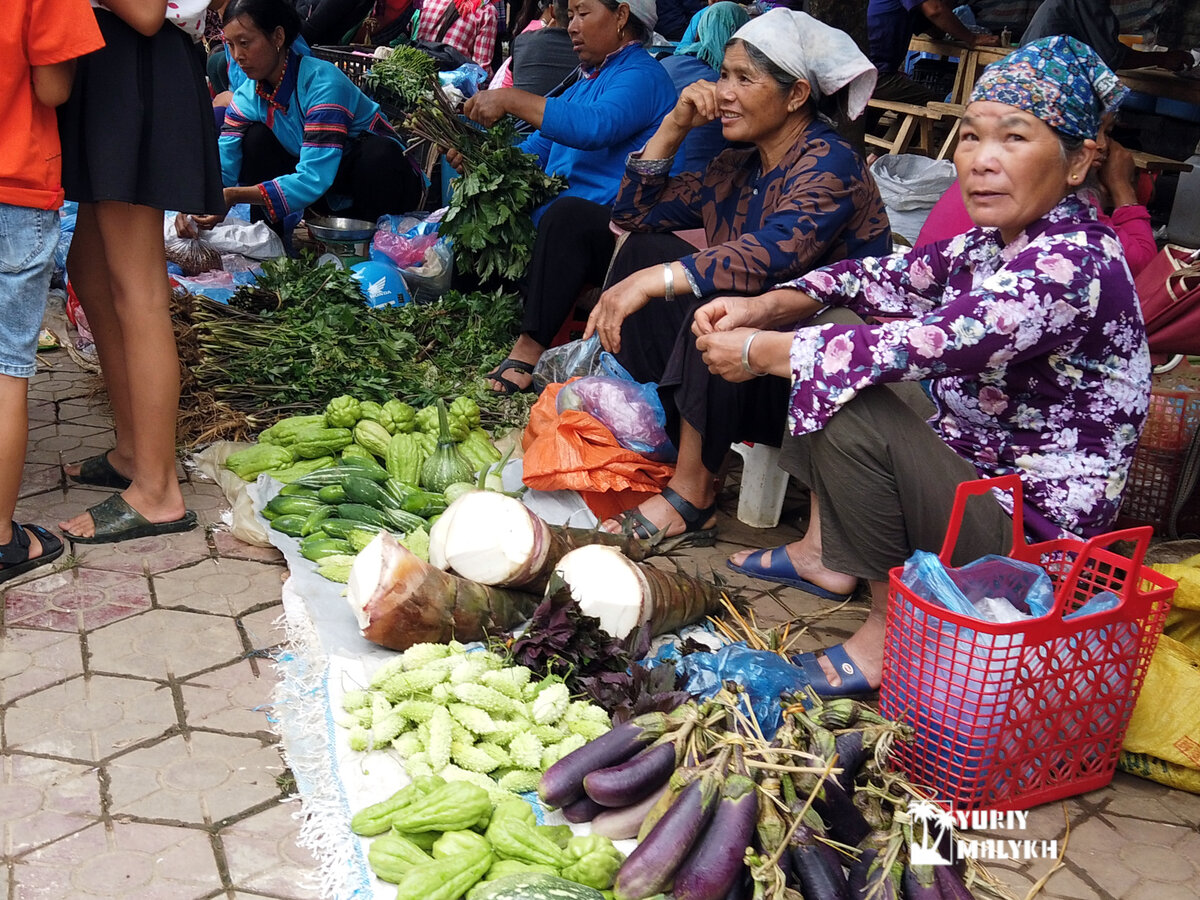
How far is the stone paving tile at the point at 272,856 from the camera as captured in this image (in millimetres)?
2102

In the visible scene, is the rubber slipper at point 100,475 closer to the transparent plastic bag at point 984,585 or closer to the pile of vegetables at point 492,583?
the pile of vegetables at point 492,583

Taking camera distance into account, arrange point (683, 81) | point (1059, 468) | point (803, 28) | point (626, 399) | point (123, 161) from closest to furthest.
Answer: point (1059, 468) < point (123, 161) < point (803, 28) < point (626, 399) < point (683, 81)

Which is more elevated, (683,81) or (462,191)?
(683,81)

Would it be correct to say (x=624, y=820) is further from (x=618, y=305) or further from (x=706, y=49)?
(x=706, y=49)

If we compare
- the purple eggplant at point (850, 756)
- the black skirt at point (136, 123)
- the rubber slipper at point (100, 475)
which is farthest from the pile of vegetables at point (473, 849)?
the rubber slipper at point (100, 475)

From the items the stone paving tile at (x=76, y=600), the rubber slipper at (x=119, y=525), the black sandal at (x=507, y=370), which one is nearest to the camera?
the stone paving tile at (x=76, y=600)

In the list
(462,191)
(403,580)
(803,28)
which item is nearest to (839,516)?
(403,580)

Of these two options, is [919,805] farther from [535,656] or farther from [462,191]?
[462,191]

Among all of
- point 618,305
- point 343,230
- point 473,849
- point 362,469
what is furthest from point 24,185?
point 343,230

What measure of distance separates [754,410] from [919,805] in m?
1.74

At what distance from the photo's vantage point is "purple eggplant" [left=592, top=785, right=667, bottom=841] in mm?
2113

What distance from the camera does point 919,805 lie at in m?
1.93

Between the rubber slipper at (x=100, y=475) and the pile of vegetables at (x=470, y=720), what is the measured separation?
1.65 metres

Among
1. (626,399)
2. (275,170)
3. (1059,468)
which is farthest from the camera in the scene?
(275,170)
